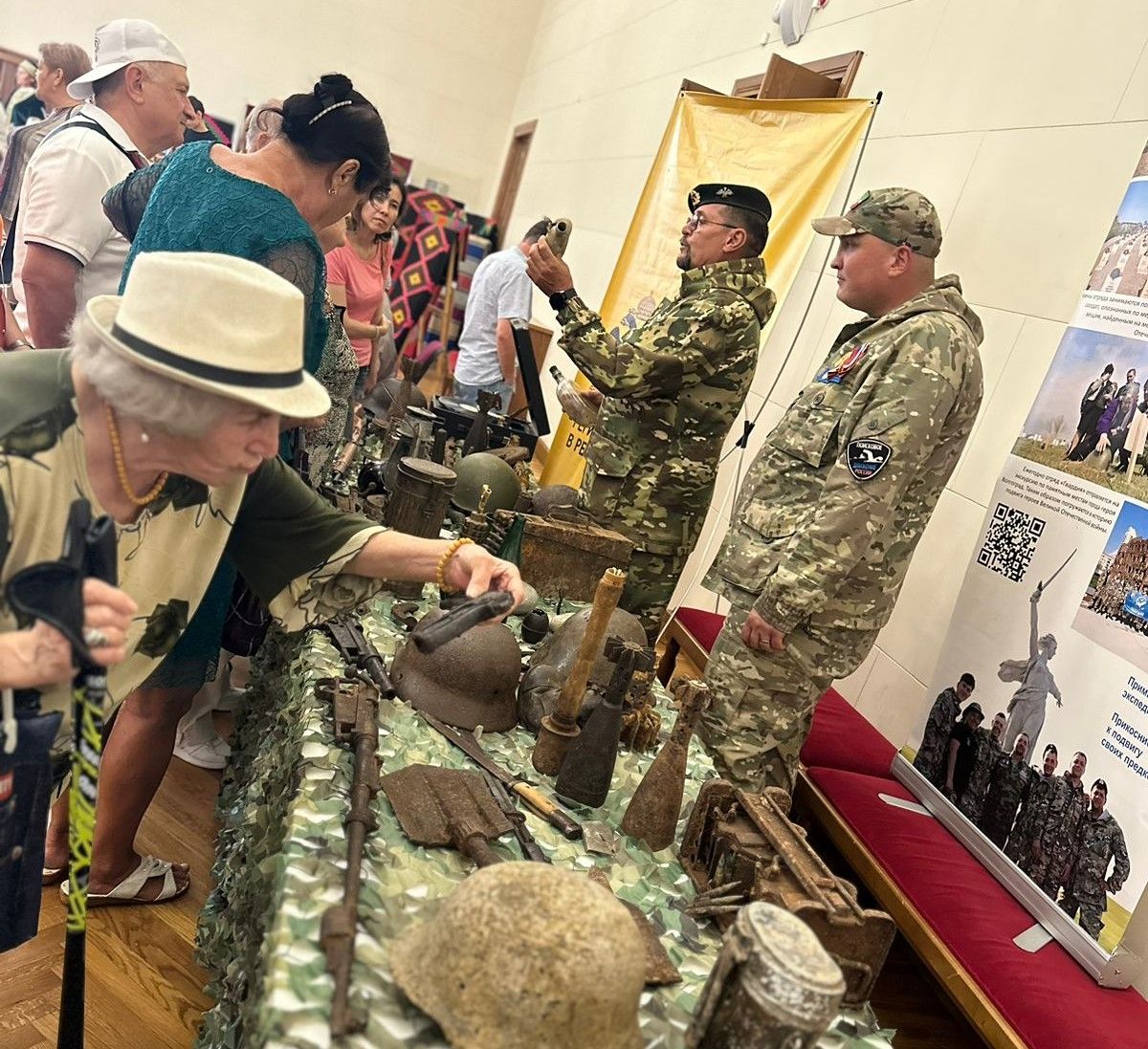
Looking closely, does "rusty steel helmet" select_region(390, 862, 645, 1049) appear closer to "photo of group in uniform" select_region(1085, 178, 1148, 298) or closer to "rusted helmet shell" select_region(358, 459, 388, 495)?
"rusted helmet shell" select_region(358, 459, 388, 495)

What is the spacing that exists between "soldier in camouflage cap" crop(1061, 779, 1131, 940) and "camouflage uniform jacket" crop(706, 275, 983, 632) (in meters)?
0.73

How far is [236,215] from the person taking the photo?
190 centimetres

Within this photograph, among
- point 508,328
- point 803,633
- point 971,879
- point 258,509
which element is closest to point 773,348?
point 508,328

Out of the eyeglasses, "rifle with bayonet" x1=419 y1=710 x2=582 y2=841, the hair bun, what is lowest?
"rifle with bayonet" x1=419 y1=710 x2=582 y2=841

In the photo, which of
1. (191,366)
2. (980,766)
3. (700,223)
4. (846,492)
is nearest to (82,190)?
(191,366)

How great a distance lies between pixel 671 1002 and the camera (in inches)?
53.2

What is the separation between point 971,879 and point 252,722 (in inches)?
82.2

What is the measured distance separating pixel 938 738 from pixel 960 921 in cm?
72

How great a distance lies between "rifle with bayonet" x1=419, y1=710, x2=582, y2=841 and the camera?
170 centimetres

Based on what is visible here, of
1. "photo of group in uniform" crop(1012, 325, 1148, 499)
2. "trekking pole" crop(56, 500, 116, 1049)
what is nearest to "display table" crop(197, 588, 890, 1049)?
"trekking pole" crop(56, 500, 116, 1049)

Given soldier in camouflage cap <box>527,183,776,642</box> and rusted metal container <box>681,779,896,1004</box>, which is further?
soldier in camouflage cap <box>527,183,776,642</box>

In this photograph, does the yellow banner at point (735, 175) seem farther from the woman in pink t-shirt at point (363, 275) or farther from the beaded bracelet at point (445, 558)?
the beaded bracelet at point (445, 558)

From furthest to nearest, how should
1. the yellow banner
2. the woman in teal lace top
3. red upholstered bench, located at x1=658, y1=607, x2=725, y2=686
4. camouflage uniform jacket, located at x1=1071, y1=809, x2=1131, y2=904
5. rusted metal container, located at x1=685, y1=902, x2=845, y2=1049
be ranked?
1. the yellow banner
2. red upholstered bench, located at x1=658, y1=607, x2=725, y2=686
3. camouflage uniform jacket, located at x1=1071, y1=809, x2=1131, y2=904
4. the woman in teal lace top
5. rusted metal container, located at x1=685, y1=902, x2=845, y2=1049

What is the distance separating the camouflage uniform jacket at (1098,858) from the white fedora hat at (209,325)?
6.95 ft
